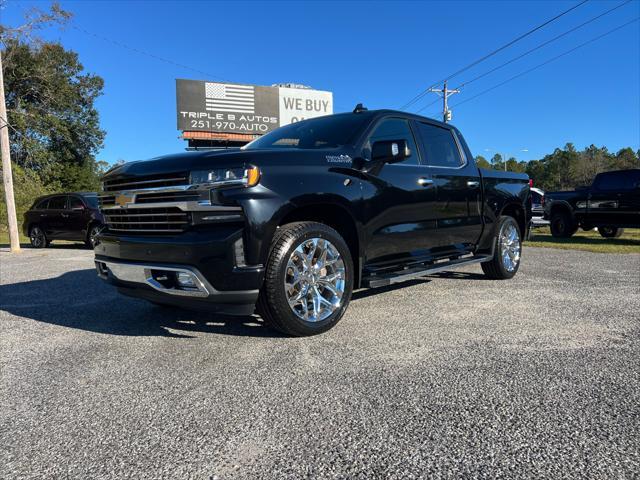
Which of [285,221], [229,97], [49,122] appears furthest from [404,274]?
[49,122]

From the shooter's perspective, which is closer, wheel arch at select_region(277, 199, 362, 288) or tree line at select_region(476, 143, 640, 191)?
wheel arch at select_region(277, 199, 362, 288)

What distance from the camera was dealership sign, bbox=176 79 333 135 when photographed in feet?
93.4

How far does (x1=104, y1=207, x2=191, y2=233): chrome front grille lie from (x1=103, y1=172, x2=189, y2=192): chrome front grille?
0.57 ft

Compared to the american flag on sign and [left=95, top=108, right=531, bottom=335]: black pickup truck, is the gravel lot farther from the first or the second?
the american flag on sign

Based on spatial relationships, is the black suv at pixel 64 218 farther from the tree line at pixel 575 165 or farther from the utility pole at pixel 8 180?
the tree line at pixel 575 165

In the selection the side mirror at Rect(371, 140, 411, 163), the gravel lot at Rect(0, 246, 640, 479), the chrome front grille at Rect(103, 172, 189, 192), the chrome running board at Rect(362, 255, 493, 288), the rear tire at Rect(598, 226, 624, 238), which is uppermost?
the side mirror at Rect(371, 140, 411, 163)

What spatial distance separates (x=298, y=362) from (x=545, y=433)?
1.46 meters

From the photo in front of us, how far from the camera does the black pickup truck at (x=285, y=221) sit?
10.1ft

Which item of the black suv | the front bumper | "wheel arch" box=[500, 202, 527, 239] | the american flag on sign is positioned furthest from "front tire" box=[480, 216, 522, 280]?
the american flag on sign

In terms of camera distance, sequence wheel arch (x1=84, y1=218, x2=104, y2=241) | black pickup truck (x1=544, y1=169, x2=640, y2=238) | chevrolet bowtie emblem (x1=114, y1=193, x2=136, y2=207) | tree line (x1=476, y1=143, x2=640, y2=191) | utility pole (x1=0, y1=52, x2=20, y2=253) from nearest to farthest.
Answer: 1. chevrolet bowtie emblem (x1=114, y1=193, x2=136, y2=207)
2. black pickup truck (x1=544, y1=169, x2=640, y2=238)
3. wheel arch (x1=84, y1=218, x2=104, y2=241)
4. utility pole (x1=0, y1=52, x2=20, y2=253)
5. tree line (x1=476, y1=143, x2=640, y2=191)

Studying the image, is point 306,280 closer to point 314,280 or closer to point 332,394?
point 314,280

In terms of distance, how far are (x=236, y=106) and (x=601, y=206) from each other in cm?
2281

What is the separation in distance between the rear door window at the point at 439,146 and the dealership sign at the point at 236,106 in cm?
2473

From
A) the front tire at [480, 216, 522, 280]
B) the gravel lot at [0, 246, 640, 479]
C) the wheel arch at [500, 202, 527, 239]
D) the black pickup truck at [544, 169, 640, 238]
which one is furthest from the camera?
the black pickup truck at [544, 169, 640, 238]
